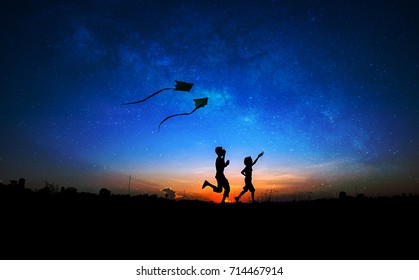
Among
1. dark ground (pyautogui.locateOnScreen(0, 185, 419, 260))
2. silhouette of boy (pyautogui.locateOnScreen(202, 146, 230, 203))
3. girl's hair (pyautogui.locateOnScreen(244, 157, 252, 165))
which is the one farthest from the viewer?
girl's hair (pyautogui.locateOnScreen(244, 157, 252, 165))

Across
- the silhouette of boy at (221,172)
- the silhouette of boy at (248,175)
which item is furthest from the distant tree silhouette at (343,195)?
the silhouette of boy at (221,172)

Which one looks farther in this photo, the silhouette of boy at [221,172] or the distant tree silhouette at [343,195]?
the distant tree silhouette at [343,195]

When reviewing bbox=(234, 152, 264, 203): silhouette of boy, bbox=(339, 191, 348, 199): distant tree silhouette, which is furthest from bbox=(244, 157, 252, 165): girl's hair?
bbox=(339, 191, 348, 199): distant tree silhouette

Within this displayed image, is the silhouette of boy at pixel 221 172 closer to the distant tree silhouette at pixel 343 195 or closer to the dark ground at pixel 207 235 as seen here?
the dark ground at pixel 207 235

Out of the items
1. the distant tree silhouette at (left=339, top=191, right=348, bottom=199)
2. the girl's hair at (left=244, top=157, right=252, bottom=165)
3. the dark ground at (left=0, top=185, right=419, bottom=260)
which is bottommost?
the dark ground at (left=0, top=185, right=419, bottom=260)

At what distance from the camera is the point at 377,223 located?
5.81 metres

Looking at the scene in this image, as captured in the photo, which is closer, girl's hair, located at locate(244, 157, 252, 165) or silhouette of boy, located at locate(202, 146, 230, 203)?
silhouette of boy, located at locate(202, 146, 230, 203)

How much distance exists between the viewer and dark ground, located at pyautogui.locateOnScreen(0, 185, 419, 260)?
439cm

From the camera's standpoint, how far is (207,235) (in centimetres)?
539

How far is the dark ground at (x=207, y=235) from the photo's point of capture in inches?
173

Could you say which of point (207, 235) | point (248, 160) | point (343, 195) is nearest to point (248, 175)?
point (248, 160)

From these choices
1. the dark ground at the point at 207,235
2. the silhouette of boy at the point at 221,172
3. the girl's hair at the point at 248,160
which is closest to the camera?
the dark ground at the point at 207,235

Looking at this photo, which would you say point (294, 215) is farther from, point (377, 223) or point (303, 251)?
point (303, 251)

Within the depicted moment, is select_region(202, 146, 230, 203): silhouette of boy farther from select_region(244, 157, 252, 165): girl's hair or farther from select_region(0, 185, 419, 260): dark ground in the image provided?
select_region(0, 185, 419, 260): dark ground
